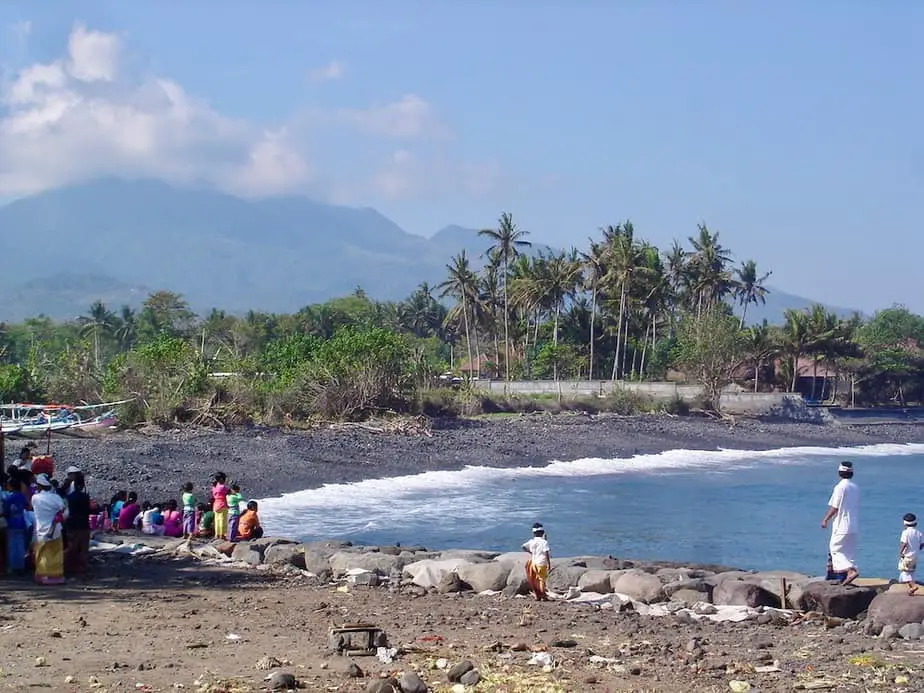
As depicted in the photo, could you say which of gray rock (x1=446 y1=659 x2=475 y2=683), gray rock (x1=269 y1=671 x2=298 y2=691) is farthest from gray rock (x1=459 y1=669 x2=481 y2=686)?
gray rock (x1=269 y1=671 x2=298 y2=691)

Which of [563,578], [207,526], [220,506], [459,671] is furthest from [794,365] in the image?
[459,671]

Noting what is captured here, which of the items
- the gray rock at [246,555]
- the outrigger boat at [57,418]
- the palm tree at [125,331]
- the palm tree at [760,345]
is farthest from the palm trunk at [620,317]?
the gray rock at [246,555]

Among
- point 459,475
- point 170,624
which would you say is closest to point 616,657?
point 170,624

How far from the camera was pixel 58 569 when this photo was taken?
12320 mm

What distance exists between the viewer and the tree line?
143 ft

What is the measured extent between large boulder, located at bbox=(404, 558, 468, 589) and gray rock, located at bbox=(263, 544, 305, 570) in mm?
1548

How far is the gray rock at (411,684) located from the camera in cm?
770

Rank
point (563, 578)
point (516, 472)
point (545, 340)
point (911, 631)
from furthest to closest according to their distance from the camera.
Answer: point (545, 340) < point (516, 472) < point (563, 578) < point (911, 631)

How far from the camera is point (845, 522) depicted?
12016 millimetres

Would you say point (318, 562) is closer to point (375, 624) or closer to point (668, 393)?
point (375, 624)

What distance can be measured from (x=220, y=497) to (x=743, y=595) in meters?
8.13

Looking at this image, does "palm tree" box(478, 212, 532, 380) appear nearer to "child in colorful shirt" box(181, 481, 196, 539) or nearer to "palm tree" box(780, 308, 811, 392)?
"palm tree" box(780, 308, 811, 392)

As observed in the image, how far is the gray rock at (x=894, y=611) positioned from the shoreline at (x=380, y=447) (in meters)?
18.5

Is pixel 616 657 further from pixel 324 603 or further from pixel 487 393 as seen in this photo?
pixel 487 393
